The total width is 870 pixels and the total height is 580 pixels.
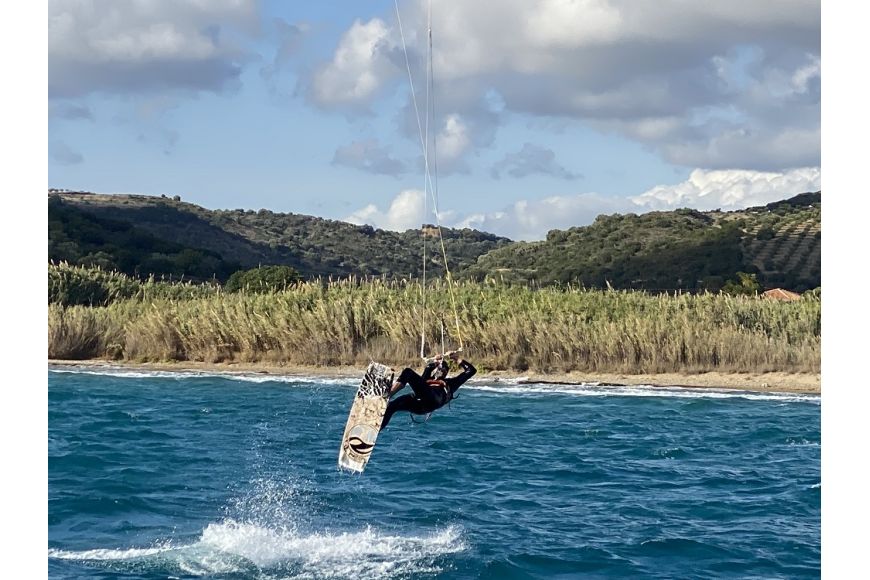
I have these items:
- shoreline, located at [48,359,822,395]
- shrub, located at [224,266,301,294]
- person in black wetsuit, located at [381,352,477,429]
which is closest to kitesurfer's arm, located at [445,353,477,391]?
person in black wetsuit, located at [381,352,477,429]

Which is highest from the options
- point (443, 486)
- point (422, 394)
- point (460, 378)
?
point (460, 378)

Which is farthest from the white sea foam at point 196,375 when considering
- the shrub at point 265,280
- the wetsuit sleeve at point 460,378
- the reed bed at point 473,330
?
the wetsuit sleeve at point 460,378

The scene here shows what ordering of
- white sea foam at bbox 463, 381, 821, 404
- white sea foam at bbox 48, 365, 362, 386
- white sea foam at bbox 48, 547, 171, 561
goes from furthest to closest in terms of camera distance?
white sea foam at bbox 48, 365, 362, 386
white sea foam at bbox 463, 381, 821, 404
white sea foam at bbox 48, 547, 171, 561

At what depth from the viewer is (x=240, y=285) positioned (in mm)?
36812

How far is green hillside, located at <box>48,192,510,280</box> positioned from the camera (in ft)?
184

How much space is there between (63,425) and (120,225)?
1803 inches

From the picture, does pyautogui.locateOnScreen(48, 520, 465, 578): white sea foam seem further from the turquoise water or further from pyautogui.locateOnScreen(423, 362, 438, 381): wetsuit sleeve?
pyautogui.locateOnScreen(423, 362, 438, 381): wetsuit sleeve

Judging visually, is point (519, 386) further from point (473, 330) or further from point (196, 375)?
point (196, 375)

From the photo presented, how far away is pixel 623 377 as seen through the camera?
25781 millimetres

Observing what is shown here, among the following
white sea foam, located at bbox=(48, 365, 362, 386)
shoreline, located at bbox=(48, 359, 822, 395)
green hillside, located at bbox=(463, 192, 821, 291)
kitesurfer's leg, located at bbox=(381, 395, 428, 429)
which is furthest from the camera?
green hillside, located at bbox=(463, 192, 821, 291)

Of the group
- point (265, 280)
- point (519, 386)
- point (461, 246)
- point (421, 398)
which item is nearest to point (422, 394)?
point (421, 398)

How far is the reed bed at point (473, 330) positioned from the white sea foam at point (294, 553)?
13716 mm

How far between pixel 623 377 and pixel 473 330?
370 centimetres

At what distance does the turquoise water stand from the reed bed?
2.25 m
